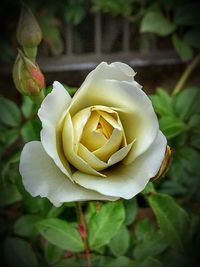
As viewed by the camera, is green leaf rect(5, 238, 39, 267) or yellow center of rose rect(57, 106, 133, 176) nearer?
yellow center of rose rect(57, 106, 133, 176)

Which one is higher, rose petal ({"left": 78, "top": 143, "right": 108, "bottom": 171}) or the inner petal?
the inner petal

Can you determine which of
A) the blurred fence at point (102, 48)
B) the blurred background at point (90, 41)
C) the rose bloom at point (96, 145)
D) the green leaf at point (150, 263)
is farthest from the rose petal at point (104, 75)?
the blurred fence at point (102, 48)

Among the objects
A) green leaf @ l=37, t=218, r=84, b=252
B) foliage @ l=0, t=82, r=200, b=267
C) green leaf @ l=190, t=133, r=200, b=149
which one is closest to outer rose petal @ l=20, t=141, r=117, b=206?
foliage @ l=0, t=82, r=200, b=267

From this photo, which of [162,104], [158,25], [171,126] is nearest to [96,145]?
[171,126]

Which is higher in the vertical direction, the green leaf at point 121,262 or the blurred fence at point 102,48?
the green leaf at point 121,262

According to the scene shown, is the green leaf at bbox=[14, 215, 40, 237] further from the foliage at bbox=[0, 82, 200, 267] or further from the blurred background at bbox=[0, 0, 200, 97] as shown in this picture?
the blurred background at bbox=[0, 0, 200, 97]

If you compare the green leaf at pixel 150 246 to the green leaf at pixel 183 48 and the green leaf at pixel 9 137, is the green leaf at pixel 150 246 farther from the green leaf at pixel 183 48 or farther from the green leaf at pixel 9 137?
the green leaf at pixel 183 48

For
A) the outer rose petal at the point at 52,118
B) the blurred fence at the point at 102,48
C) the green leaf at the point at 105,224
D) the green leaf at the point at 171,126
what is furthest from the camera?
the blurred fence at the point at 102,48

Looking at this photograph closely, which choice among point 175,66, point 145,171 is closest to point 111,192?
point 145,171
